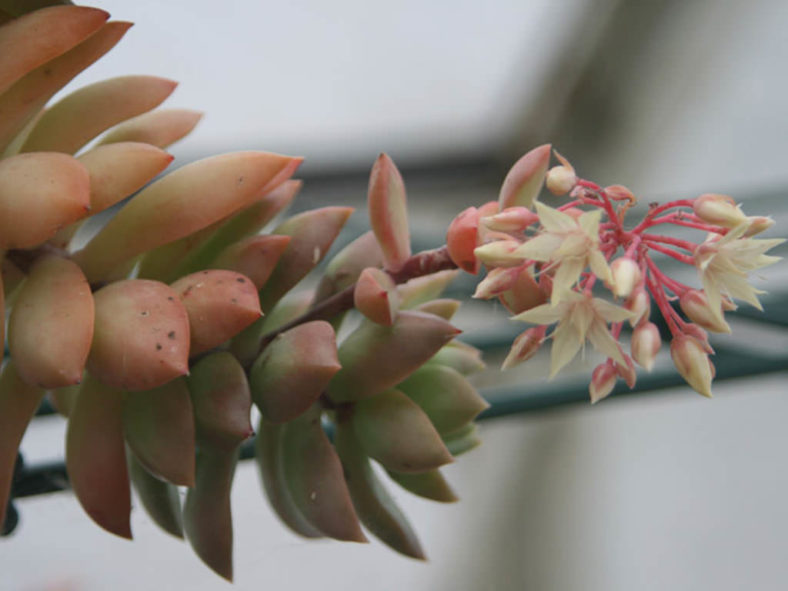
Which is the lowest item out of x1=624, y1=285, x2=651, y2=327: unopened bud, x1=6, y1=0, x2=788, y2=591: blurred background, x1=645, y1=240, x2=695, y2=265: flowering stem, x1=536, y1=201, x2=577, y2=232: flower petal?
x1=6, y1=0, x2=788, y2=591: blurred background

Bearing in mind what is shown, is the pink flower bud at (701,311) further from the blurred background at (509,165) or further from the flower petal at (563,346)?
the blurred background at (509,165)

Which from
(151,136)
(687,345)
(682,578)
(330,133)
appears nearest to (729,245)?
(687,345)

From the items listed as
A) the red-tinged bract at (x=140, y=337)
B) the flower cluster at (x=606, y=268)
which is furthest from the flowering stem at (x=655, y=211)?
the red-tinged bract at (x=140, y=337)

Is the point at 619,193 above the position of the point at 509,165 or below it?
above

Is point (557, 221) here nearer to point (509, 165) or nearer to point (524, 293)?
point (524, 293)

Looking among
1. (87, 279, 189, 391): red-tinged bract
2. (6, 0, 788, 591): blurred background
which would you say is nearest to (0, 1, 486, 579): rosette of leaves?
(87, 279, 189, 391): red-tinged bract

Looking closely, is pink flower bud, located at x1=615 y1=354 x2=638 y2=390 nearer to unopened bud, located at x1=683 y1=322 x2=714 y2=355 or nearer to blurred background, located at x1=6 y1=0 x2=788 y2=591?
unopened bud, located at x1=683 y1=322 x2=714 y2=355

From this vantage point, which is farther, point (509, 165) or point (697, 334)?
point (509, 165)

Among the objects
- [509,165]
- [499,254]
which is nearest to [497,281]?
[499,254]
